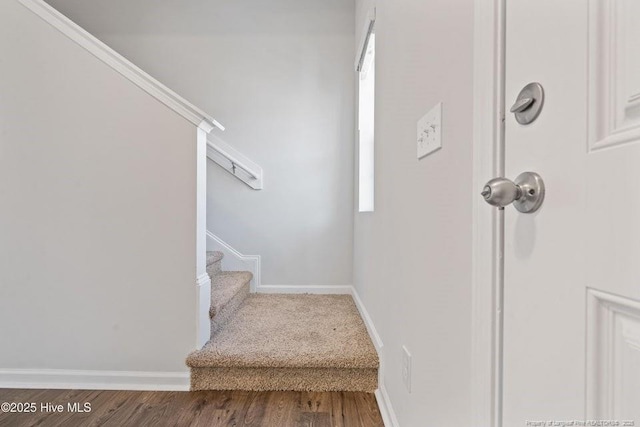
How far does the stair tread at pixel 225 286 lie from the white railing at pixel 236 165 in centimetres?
73

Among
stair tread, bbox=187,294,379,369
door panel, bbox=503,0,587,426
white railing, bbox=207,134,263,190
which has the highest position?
white railing, bbox=207,134,263,190

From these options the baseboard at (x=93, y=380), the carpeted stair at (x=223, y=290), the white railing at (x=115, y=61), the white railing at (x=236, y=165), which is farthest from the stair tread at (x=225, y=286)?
the white railing at (x=115, y=61)

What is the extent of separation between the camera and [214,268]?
2303 mm

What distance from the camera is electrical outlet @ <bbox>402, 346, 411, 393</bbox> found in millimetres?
981

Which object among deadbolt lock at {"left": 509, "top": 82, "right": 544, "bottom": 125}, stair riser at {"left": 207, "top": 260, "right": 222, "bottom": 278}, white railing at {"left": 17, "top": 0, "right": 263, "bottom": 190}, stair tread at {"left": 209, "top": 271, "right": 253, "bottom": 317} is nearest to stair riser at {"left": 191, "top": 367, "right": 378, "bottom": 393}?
stair tread at {"left": 209, "top": 271, "right": 253, "bottom": 317}

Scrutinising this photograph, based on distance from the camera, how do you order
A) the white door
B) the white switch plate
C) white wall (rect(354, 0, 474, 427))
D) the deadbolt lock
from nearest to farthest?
1. the white door
2. the deadbolt lock
3. white wall (rect(354, 0, 474, 427))
4. the white switch plate

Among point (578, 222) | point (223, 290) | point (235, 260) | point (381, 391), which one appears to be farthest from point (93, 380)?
point (578, 222)

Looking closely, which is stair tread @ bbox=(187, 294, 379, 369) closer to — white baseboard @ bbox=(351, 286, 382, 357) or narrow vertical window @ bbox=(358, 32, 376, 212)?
white baseboard @ bbox=(351, 286, 382, 357)

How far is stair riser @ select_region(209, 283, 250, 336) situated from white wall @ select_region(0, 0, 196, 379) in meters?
0.22

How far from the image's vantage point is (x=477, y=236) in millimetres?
556

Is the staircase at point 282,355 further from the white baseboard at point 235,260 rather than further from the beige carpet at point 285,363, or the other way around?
the white baseboard at point 235,260

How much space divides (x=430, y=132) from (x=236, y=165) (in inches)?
77.8

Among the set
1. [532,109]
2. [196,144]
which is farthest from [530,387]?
[196,144]

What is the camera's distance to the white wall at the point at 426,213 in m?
0.65
